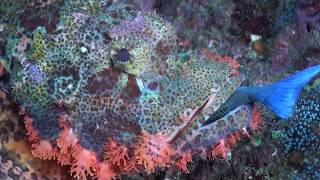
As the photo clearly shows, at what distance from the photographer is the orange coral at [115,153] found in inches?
123

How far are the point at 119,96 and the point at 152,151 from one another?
0.50 metres

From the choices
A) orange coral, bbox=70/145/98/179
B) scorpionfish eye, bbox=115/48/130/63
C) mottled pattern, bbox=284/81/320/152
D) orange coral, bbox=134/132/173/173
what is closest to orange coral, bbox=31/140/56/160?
orange coral, bbox=70/145/98/179

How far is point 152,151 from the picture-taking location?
3100mm

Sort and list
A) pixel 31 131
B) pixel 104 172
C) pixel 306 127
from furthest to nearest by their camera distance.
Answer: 1. pixel 306 127
2. pixel 31 131
3. pixel 104 172

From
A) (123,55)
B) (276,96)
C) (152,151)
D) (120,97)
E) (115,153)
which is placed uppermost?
(276,96)

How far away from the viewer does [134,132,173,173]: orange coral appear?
3092mm

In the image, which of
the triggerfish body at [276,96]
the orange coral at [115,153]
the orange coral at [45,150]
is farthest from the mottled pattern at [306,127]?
the orange coral at [45,150]

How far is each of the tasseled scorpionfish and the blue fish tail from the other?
0.30m

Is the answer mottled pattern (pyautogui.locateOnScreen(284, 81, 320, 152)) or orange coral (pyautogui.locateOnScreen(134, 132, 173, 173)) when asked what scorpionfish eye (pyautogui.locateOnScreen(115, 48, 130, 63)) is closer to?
orange coral (pyautogui.locateOnScreen(134, 132, 173, 173))

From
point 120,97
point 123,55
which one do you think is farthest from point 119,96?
point 123,55

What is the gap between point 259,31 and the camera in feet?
Answer: 18.4

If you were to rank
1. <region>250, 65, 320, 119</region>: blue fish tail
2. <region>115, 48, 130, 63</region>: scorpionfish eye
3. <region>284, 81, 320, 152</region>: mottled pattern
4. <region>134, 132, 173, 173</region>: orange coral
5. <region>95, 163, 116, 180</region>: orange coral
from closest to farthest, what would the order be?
<region>250, 65, 320, 119</region>: blue fish tail, <region>134, 132, 173, 173</region>: orange coral, <region>95, 163, 116, 180</region>: orange coral, <region>115, 48, 130, 63</region>: scorpionfish eye, <region>284, 81, 320, 152</region>: mottled pattern

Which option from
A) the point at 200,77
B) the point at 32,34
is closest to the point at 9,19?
the point at 32,34

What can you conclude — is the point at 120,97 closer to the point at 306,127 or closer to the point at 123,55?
the point at 123,55
